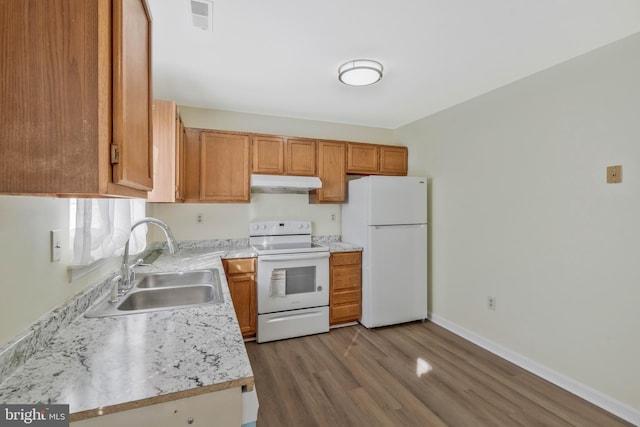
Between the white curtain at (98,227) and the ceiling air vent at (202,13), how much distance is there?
1.16m

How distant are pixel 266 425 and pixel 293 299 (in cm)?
127

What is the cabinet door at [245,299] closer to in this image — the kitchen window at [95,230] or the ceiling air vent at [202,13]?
the kitchen window at [95,230]

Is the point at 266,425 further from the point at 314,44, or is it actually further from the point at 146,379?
the point at 314,44

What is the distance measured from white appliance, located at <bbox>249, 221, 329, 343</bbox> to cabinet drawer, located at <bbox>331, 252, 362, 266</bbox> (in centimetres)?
12

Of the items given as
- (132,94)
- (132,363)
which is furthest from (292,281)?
A: (132,94)

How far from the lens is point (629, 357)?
1.86 m

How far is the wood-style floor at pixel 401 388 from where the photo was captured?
6.16ft

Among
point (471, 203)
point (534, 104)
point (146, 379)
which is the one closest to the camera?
point (146, 379)

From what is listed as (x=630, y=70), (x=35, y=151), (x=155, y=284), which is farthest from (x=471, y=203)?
(x=35, y=151)

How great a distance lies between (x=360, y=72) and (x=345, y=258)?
1.88 metres

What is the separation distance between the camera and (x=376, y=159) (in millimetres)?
3697

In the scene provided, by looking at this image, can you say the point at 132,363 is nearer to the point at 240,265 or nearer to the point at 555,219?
the point at 240,265

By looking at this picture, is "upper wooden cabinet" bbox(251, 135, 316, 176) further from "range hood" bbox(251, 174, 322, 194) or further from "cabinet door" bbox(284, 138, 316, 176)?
"range hood" bbox(251, 174, 322, 194)

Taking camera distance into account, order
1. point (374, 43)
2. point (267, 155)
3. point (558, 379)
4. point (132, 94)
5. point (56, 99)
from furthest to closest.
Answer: point (267, 155) < point (558, 379) < point (374, 43) < point (132, 94) < point (56, 99)
